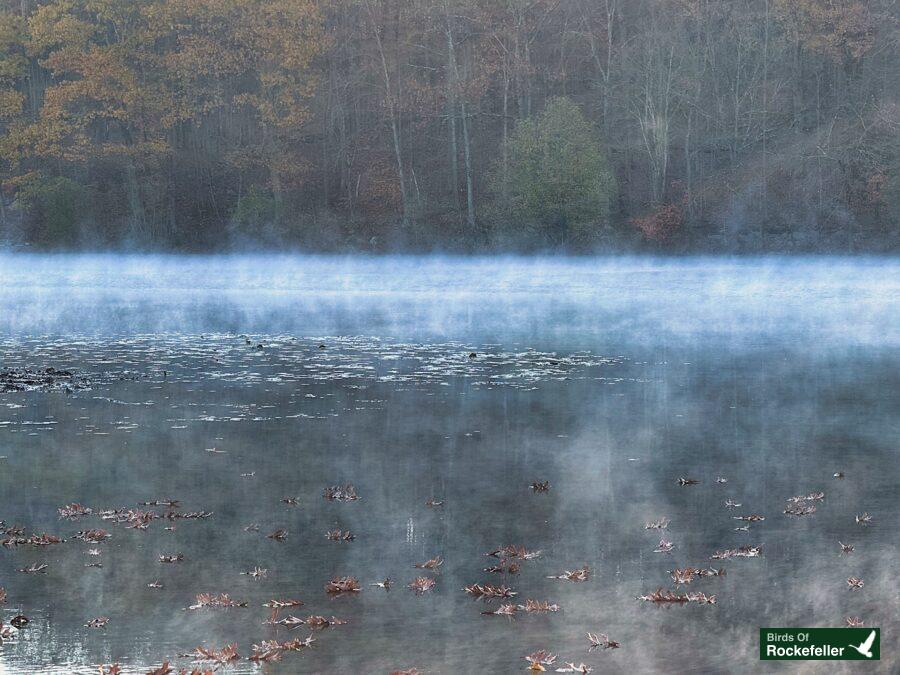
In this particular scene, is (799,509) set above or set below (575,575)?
below

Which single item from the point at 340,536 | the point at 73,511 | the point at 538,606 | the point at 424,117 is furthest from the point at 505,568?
the point at 424,117

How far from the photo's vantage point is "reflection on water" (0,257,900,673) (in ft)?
23.6

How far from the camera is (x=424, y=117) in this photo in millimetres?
58625

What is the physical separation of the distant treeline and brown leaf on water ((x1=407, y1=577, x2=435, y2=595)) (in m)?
42.0

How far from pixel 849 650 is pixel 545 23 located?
5402cm

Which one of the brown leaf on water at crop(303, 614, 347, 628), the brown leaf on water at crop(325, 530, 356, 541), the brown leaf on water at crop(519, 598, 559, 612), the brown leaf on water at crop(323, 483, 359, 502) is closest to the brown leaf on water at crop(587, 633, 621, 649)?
the brown leaf on water at crop(519, 598, 559, 612)

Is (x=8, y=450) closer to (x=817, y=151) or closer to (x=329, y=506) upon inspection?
(x=329, y=506)

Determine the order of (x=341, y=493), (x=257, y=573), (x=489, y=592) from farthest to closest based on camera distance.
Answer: (x=341, y=493)
(x=257, y=573)
(x=489, y=592)

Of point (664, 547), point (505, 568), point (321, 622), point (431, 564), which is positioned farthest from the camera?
point (664, 547)

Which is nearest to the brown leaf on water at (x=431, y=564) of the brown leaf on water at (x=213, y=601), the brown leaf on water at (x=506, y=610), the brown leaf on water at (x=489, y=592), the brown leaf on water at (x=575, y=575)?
the brown leaf on water at (x=489, y=592)

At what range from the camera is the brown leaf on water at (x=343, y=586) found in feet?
25.8

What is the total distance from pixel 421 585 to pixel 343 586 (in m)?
0.51

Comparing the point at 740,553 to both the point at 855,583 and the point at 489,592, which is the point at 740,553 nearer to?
the point at 855,583

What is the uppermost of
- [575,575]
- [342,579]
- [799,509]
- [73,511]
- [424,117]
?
[424,117]
